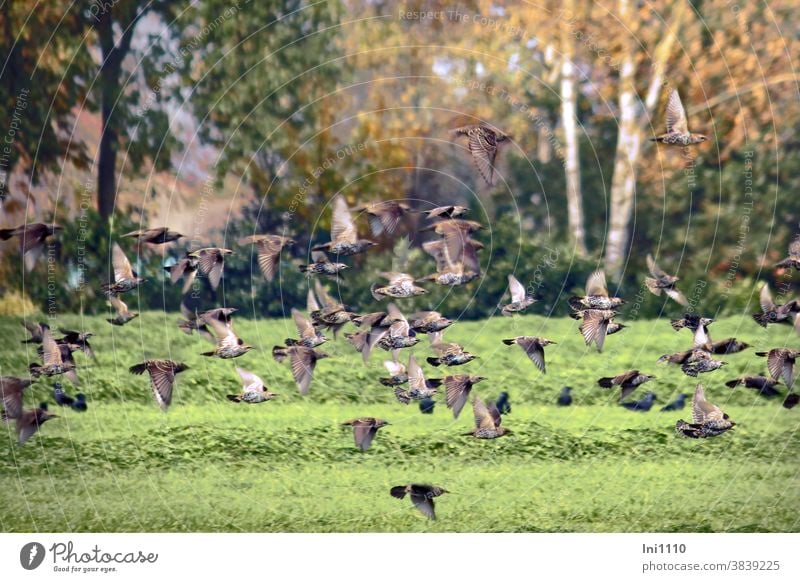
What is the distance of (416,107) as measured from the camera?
17.7 m

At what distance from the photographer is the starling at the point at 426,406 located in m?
14.0

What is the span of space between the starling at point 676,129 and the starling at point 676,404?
2671 millimetres

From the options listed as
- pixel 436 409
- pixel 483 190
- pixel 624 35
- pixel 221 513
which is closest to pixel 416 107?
pixel 483 190

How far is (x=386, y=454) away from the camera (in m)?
12.8

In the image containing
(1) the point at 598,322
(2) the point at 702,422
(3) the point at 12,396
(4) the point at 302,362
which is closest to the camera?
(2) the point at 702,422

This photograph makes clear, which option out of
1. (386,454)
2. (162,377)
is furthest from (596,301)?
(162,377)

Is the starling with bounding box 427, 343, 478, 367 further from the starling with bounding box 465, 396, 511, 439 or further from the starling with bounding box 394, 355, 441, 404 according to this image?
the starling with bounding box 465, 396, 511, 439

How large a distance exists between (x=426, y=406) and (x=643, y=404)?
6.96ft

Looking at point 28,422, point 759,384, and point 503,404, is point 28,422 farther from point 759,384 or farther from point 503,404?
point 759,384

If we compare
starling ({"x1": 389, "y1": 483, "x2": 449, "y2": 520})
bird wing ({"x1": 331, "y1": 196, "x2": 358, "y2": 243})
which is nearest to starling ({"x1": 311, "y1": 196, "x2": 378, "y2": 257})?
bird wing ({"x1": 331, "y1": 196, "x2": 358, "y2": 243})

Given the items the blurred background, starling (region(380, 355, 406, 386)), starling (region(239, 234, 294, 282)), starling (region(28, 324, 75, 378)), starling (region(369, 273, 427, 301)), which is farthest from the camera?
the blurred background

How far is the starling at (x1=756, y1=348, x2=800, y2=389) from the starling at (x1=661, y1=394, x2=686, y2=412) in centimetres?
116

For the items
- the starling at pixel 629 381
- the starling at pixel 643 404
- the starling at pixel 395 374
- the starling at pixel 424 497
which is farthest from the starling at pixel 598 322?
→ the starling at pixel 424 497

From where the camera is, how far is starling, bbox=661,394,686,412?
13914 millimetres
